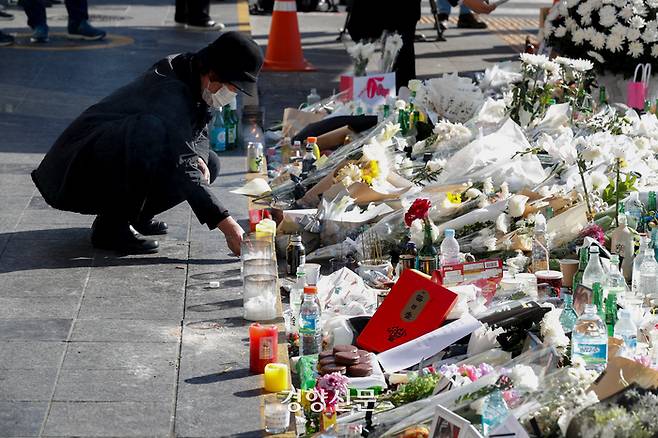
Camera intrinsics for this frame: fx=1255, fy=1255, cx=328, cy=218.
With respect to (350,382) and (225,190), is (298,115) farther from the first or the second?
(350,382)

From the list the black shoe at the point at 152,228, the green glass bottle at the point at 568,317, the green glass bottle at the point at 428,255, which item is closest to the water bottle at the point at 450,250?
the green glass bottle at the point at 428,255

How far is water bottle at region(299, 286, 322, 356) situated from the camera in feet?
17.7

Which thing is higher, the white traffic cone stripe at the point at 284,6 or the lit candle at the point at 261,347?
the lit candle at the point at 261,347

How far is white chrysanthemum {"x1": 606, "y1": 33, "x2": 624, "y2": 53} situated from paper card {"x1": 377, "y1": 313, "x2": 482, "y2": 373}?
15.7 ft

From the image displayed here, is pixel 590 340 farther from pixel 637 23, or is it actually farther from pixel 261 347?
pixel 637 23

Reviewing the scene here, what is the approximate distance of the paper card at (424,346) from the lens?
5.15 metres

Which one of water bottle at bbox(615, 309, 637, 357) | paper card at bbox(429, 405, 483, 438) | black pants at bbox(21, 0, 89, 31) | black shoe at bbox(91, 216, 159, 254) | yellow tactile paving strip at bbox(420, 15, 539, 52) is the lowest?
yellow tactile paving strip at bbox(420, 15, 539, 52)

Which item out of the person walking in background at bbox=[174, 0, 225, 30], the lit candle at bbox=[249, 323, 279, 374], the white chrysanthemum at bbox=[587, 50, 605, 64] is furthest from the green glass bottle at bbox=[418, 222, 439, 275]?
the person walking in background at bbox=[174, 0, 225, 30]

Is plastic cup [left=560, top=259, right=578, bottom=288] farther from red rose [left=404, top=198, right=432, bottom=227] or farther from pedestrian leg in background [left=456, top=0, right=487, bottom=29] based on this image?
pedestrian leg in background [left=456, top=0, right=487, bottom=29]

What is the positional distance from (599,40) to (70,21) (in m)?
7.58

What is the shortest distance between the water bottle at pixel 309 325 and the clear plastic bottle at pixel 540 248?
1.29 meters

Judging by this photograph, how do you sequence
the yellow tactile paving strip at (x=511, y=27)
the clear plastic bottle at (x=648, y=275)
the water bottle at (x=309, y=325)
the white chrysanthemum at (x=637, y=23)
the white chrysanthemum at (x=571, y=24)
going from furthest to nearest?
the yellow tactile paving strip at (x=511, y=27)
the white chrysanthemum at (x=571, y=24)
the white chrysanthemum at (x=637, y=23)
the clear plastic bottle at (x=648, y=275)
the water bottle at (x=309, y=325)

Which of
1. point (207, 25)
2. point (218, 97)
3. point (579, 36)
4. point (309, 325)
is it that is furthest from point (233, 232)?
point (207, 25)

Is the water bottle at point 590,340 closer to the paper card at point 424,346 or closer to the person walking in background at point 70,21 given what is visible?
the paper card at point 424,346
